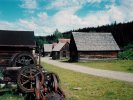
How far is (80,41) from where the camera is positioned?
44.2 m

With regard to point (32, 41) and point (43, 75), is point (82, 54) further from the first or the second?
point (43, 75)

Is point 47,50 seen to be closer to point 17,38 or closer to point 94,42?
point 94,42

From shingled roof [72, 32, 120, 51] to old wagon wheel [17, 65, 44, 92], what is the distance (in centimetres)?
3140

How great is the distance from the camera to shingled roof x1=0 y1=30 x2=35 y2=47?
20.6 m

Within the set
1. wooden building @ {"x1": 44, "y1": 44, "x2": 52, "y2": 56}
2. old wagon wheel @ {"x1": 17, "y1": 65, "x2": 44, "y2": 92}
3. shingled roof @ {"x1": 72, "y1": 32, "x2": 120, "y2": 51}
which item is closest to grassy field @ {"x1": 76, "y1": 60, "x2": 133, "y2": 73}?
shingled roof @ {"x1": 72, "y1": 32, "x2": 120, "y2": 51}

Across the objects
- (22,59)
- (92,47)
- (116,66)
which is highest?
(92,47)

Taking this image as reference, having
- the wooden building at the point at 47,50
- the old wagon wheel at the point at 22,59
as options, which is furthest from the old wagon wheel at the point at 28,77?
the wooden building at the point at 47,50

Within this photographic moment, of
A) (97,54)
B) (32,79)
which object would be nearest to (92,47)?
(97,54)

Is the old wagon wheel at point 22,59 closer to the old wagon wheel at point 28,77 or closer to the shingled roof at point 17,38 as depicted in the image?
the old wagon wheel at point 28,77

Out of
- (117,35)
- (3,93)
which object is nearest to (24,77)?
(3,93)

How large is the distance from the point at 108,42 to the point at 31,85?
120 feet

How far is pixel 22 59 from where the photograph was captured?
14.8m

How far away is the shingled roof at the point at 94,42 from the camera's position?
4308 cm

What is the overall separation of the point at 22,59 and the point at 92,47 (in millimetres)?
29525
